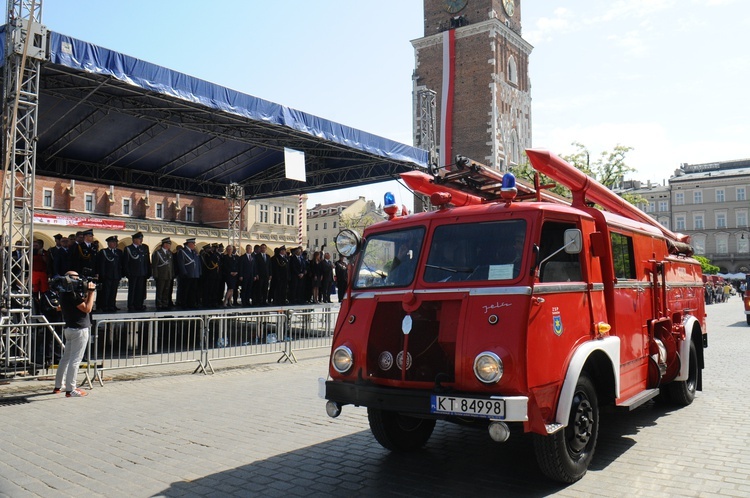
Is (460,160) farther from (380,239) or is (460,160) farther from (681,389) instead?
(681,389)

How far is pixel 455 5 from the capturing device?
2296 inches

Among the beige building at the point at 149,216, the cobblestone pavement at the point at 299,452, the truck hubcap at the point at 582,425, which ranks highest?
Answer: the beige building at the point at 149,216

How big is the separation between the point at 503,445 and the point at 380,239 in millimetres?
2653

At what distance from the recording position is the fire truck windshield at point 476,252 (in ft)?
17.2

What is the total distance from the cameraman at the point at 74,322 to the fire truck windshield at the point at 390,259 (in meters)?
5.40

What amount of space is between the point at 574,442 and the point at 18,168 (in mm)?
10596

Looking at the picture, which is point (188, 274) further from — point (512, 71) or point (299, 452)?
point (512, 71)

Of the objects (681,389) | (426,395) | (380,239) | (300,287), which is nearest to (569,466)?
(426,395)

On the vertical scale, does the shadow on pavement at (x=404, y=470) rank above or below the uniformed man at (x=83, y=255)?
below

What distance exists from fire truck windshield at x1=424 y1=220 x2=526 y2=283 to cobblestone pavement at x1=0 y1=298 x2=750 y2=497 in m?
1.85

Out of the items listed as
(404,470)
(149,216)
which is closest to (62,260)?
(404,470)

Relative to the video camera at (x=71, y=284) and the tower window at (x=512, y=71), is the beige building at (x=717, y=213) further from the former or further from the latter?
the video camera at (x=71, y=284)

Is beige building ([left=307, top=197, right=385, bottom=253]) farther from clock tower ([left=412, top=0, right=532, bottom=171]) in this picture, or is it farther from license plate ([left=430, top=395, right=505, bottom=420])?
license plate ([left=430, top=395, right=505, bottom=420])

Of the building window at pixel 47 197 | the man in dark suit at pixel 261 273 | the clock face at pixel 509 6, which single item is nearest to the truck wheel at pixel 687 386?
the man in dark suit at pixel 261 273
